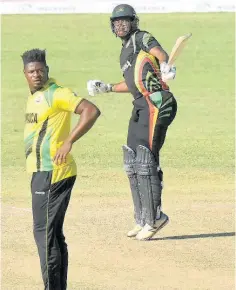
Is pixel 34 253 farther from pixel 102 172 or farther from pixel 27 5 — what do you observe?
pixel 27 5

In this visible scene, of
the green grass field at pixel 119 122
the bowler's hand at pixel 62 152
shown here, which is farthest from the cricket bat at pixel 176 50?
the bowler's hand at pixel 62 152

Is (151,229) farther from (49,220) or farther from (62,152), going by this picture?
(62,152)

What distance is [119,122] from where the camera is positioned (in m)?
20.2

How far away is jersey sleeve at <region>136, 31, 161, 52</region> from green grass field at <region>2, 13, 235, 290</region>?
2140mm

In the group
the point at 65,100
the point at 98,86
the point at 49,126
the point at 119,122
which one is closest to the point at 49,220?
the point at 49,126

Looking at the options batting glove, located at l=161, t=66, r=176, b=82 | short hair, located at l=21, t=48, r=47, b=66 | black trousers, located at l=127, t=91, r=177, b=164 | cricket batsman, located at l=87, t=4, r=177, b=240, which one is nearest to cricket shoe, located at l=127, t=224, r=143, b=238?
cricket batsman, located at l=87, t=4, r=177, b=240

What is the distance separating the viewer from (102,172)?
15.6 meters

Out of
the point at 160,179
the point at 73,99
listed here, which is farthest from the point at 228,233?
the point at 73,99

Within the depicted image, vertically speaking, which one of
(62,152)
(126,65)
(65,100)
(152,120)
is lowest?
(62,152)

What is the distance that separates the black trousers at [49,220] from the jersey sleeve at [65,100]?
57 centimetres

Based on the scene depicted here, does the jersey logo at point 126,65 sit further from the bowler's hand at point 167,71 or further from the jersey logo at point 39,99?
the jersey logo at point 39,99

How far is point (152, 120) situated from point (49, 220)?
10.4ft

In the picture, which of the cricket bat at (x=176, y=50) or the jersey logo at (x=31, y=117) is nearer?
the jersey logo at (x=31, y=117)

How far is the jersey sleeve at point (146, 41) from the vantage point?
1173 cm
